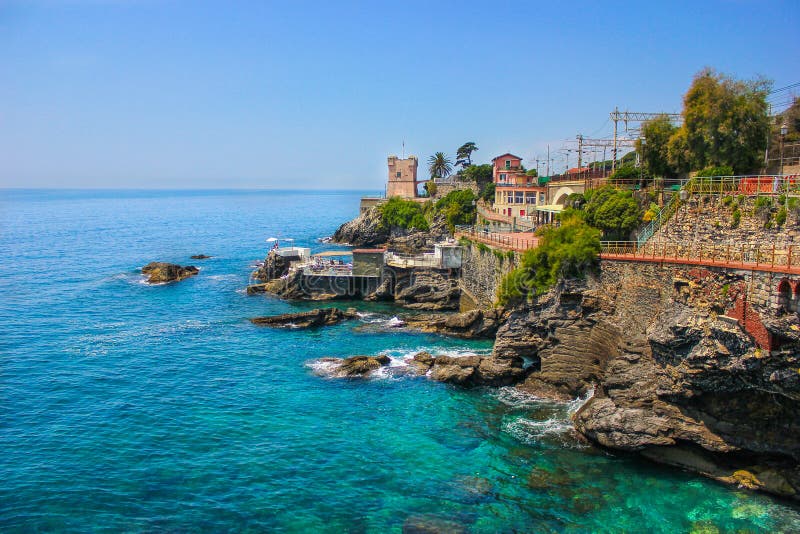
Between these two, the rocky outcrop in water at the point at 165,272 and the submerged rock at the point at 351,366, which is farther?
the rocky outcrop in water at the point at 165,272

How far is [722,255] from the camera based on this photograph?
28.8m

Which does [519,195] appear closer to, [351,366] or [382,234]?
[382,234]

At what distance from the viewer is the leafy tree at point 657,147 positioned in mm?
45031

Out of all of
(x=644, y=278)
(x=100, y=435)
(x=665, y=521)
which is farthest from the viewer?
(x=644, y=278)

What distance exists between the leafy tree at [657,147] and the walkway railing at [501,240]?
1082 cm

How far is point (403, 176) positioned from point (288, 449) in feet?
301

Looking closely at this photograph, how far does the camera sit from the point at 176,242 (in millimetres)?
107625

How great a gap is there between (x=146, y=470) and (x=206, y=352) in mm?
16505

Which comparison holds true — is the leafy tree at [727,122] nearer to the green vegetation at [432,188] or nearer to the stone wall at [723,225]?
the stone wall at [723,225]

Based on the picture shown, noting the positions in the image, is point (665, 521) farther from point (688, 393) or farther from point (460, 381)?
point (460, 381)

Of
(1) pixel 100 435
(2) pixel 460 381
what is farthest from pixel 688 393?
(1) pixel 100 435

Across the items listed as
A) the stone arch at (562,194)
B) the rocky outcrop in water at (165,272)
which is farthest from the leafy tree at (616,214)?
the rocky outcrop in water at (165,272)

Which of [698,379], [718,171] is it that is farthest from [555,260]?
[698,379]

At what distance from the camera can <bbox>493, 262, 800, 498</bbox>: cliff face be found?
23406mm
